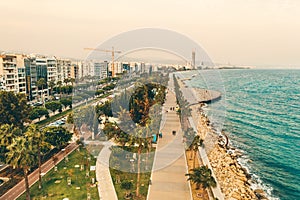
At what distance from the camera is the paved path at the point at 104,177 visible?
25.9 meters

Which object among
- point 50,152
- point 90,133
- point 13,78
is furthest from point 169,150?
point 13,78

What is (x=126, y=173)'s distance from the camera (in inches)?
1219

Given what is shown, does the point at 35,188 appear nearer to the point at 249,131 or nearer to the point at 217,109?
the point at 249,131

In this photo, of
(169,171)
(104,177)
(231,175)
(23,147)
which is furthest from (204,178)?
(23,147)

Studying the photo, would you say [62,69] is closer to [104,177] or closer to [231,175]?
[104,177]

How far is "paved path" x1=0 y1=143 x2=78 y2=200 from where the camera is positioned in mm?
25859

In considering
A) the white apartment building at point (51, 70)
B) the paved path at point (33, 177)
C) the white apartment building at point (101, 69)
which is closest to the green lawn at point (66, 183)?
the paved path at point (33, 177)

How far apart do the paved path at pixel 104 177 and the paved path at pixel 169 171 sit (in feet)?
12.0

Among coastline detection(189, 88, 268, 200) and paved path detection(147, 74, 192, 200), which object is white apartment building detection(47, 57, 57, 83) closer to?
paved path detection(147, 74, 192, 200)

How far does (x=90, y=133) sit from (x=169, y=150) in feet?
43.5

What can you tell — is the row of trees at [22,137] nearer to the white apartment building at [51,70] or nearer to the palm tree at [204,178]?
the palm tree at [204,178]

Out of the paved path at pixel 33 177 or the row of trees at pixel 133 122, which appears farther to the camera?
the row of trees at pixel 133 122

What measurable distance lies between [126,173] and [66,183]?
6.46 meters

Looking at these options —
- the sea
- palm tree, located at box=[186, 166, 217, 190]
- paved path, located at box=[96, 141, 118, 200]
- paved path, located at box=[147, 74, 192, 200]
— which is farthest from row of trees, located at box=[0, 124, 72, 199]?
the sea
